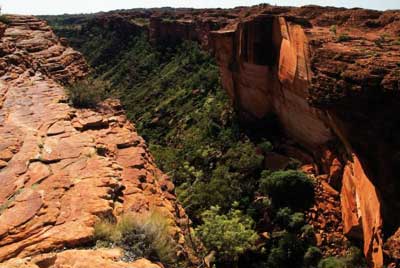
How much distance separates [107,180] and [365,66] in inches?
508

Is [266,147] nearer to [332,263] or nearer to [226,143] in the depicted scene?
[226,143]

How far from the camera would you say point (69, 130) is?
456 inches

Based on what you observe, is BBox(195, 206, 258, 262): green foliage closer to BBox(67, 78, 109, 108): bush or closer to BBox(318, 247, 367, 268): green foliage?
BBox(318, 247, 367, 268): green foliage

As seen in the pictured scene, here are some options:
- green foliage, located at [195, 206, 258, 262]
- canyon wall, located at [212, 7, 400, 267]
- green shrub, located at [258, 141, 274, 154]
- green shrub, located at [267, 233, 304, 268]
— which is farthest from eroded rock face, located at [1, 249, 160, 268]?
green shrub, located at [258, 141, 274, 154]

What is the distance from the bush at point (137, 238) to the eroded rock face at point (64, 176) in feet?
0.67

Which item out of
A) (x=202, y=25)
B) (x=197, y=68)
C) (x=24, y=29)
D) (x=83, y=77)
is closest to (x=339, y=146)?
(x=83, y=77)

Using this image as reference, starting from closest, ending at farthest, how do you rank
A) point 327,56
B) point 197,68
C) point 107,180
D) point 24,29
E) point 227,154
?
point 107,180, point 327,56, point 24,29, point 227,154, point 197,68

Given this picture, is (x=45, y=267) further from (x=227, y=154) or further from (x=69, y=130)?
(x=227, y=154)

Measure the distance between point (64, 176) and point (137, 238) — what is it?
2.67 metres

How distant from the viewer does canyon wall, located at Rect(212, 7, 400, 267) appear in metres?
17.6

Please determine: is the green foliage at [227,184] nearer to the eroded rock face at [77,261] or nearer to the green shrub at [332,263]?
the green shrub at [332,263]

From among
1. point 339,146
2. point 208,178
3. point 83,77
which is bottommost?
point 208,178

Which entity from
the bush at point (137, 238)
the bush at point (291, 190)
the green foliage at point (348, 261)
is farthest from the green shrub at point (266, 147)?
the bush at point (137, 238)

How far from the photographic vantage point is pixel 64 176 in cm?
896
